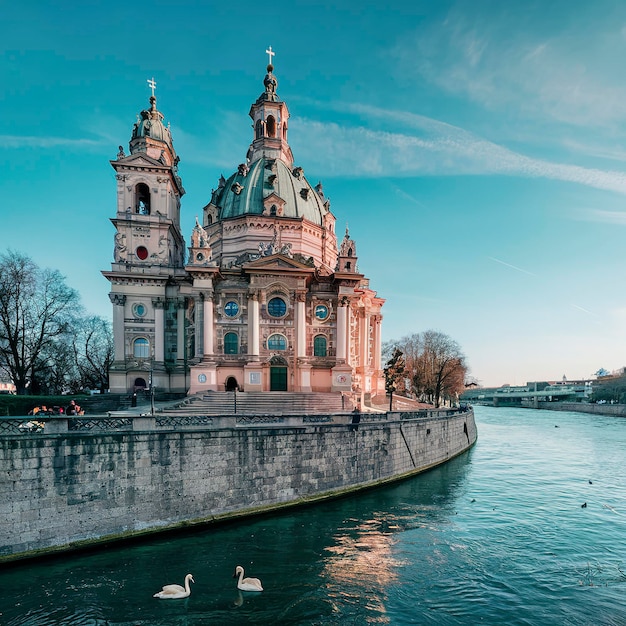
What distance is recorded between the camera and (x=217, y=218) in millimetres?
40156

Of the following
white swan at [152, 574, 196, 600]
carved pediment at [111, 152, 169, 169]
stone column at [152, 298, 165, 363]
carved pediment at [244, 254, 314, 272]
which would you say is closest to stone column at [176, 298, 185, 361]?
stone column at [152, 298, 165, 363]

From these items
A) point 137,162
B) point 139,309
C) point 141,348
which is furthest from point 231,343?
point 137,162

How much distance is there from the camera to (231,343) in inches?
1310

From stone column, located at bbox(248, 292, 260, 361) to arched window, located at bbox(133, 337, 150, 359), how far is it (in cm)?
979

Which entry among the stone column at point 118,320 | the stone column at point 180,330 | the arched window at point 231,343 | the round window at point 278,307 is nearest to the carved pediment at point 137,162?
the stone column at point 118,320

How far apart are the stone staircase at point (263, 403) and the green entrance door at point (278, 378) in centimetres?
250

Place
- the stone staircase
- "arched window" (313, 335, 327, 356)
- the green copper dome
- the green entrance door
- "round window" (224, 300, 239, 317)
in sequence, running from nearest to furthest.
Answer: the stone staircase < the green entrance door < "round window" (224, 300, 239, 317) < "arched window" (313, 335, 327, 356) < the green copper dome

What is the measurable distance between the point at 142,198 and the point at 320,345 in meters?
22.7

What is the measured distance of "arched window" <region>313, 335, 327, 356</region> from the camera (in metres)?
34.4

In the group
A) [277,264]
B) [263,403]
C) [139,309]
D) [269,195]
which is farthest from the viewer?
[269,195]

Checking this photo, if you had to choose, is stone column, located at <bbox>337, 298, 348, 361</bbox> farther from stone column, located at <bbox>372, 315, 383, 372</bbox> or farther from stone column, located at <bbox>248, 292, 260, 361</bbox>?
stone column, located at <bbox>372, 315, 383, 372</bbox>

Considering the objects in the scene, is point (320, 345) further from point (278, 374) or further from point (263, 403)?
point (263, 403)

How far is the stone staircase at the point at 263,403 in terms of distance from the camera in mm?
26875

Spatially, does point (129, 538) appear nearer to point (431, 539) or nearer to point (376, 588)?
point (376, 588)
